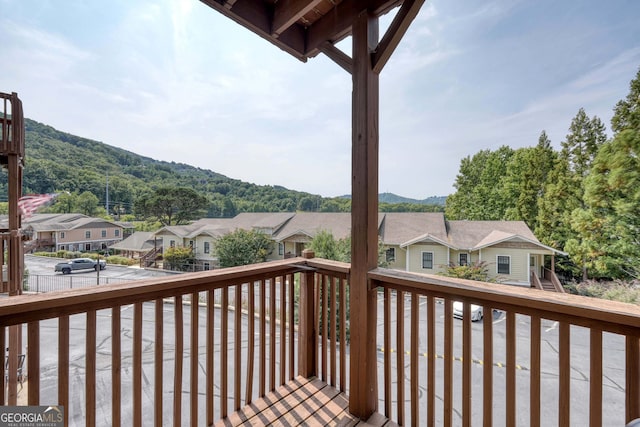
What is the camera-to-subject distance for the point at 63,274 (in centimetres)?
178

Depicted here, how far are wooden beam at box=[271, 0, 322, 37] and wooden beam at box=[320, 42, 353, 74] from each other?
25 cm

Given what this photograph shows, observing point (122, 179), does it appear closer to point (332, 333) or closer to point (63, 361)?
point (63, 361)

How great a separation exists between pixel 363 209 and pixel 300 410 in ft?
4.21

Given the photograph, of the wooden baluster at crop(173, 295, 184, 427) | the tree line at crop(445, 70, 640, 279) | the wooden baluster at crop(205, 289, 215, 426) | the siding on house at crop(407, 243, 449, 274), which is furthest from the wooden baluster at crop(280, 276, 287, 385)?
the tree line at crop(445, 70, 640, 279)

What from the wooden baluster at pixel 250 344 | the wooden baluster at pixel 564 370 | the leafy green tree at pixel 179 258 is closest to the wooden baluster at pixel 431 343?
the wooden baluster at pixel 564 370

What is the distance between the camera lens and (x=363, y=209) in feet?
5.13

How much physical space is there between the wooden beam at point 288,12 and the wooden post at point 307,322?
1486 millimetres

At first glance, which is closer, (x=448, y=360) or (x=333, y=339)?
(x=448, y=360)

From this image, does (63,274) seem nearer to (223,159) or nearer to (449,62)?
(223,159)

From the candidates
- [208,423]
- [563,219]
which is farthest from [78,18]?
[563,219]

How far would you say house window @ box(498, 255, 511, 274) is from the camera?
146 cm

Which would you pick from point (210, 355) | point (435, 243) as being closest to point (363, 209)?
point (435, 243)

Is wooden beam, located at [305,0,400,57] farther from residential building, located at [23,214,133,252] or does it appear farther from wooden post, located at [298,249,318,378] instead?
residential building, located at [23,214,133,252]

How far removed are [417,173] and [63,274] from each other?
2473mm
